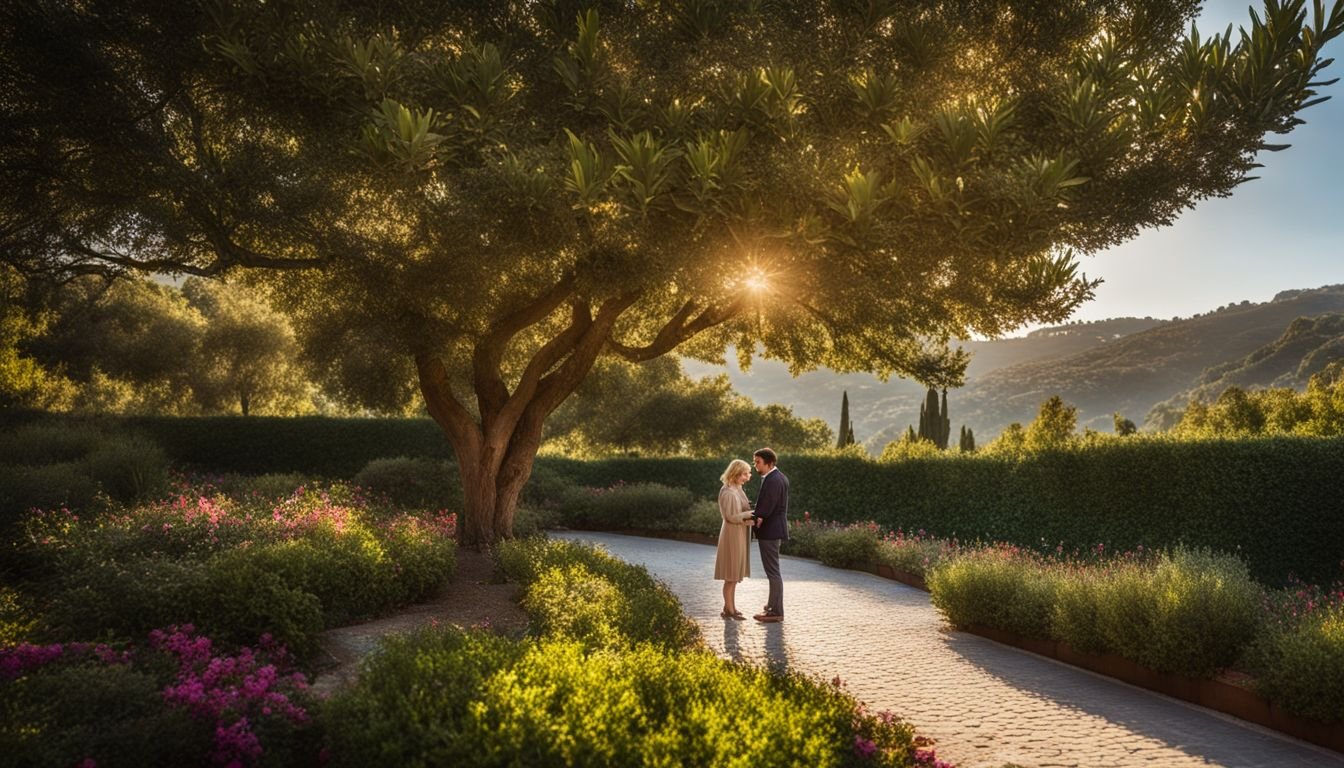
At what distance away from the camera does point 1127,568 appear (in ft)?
30.8

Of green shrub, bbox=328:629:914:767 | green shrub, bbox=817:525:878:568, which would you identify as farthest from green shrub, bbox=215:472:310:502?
green shrub, bbox=328:629:914:767

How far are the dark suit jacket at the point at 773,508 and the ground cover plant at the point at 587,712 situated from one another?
3.95m

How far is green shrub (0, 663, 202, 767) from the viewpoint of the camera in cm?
421

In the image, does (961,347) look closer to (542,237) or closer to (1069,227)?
(1069,227)

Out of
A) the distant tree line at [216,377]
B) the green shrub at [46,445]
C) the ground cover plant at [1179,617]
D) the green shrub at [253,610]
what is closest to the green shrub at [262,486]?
the green shrub at [46,445]

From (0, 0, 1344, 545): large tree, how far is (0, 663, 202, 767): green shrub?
14.2ft

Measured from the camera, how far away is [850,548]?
16625mm

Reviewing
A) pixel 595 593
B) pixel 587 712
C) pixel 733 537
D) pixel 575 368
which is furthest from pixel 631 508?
pixel 587 712

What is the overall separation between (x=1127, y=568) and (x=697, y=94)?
724cm

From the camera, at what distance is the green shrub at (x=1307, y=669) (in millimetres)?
6082

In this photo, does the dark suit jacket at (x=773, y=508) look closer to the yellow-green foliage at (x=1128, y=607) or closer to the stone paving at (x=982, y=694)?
the stone paving at (x=982, y=694)

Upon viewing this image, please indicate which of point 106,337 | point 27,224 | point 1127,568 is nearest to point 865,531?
point 1127,568

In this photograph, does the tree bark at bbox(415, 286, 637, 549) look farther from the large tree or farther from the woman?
the woman

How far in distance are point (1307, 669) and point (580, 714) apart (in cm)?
571
